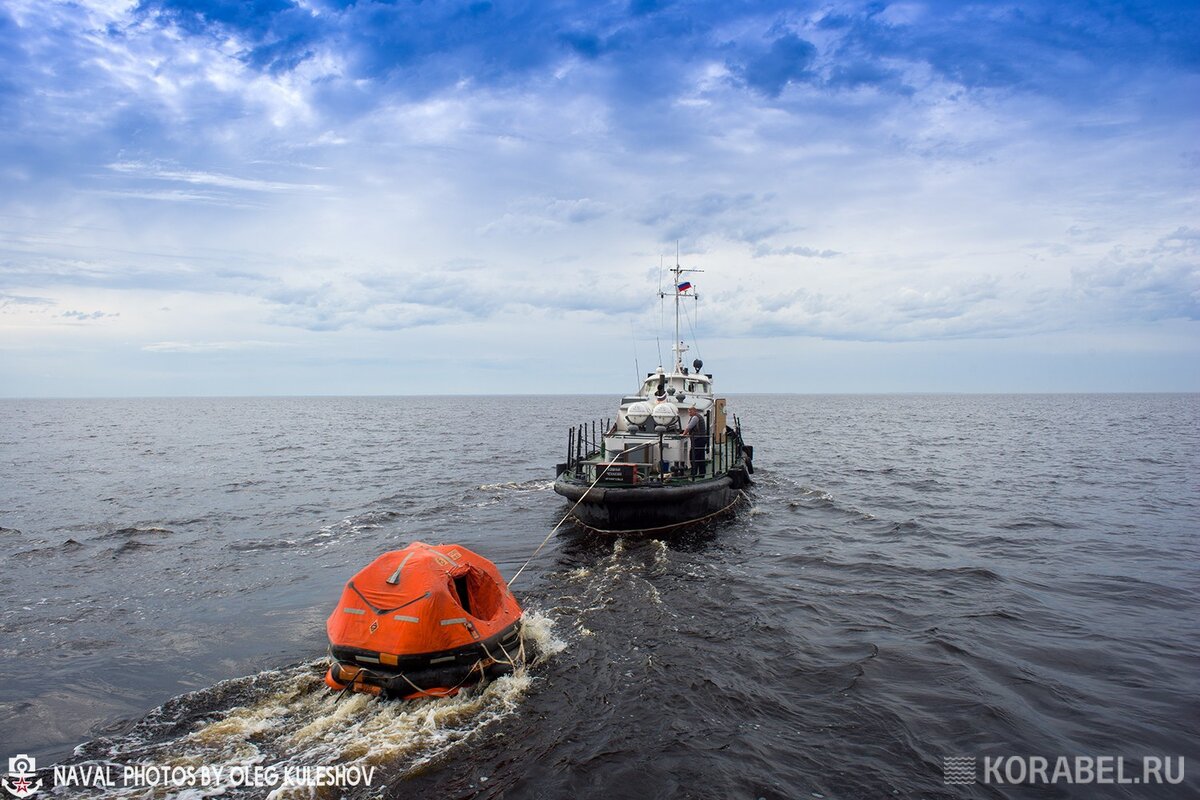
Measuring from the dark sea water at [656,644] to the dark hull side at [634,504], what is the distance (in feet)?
2.91

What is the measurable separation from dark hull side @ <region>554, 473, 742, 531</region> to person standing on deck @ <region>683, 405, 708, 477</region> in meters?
0.78

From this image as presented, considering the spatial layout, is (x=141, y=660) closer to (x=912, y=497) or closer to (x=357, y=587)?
(x=357, y=587)

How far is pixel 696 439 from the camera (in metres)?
21.1

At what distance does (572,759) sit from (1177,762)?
7.26m

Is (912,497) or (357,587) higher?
(357,587)

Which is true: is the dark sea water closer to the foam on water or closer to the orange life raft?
the foam on water

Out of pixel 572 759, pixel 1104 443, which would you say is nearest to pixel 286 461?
pixel 572 759

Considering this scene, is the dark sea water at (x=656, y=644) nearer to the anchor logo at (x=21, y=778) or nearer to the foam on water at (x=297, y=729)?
the foam on water at (x=297, y=729)

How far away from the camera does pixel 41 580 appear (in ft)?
47.9

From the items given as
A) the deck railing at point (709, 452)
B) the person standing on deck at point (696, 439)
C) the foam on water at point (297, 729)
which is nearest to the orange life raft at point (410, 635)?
the foam on water at point (297, 729)

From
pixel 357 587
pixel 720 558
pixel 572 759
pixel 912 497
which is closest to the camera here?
pixel 572 759

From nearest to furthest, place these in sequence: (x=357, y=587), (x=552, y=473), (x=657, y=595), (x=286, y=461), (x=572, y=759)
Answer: (x=572, y=759) → (x=357, y=587) → (x=657, y=595) → (x=552, y=473) → (x=286, y=461)

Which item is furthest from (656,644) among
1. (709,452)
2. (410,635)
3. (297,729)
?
(709,452)

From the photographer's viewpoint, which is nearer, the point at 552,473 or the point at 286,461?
the point at 552,473
